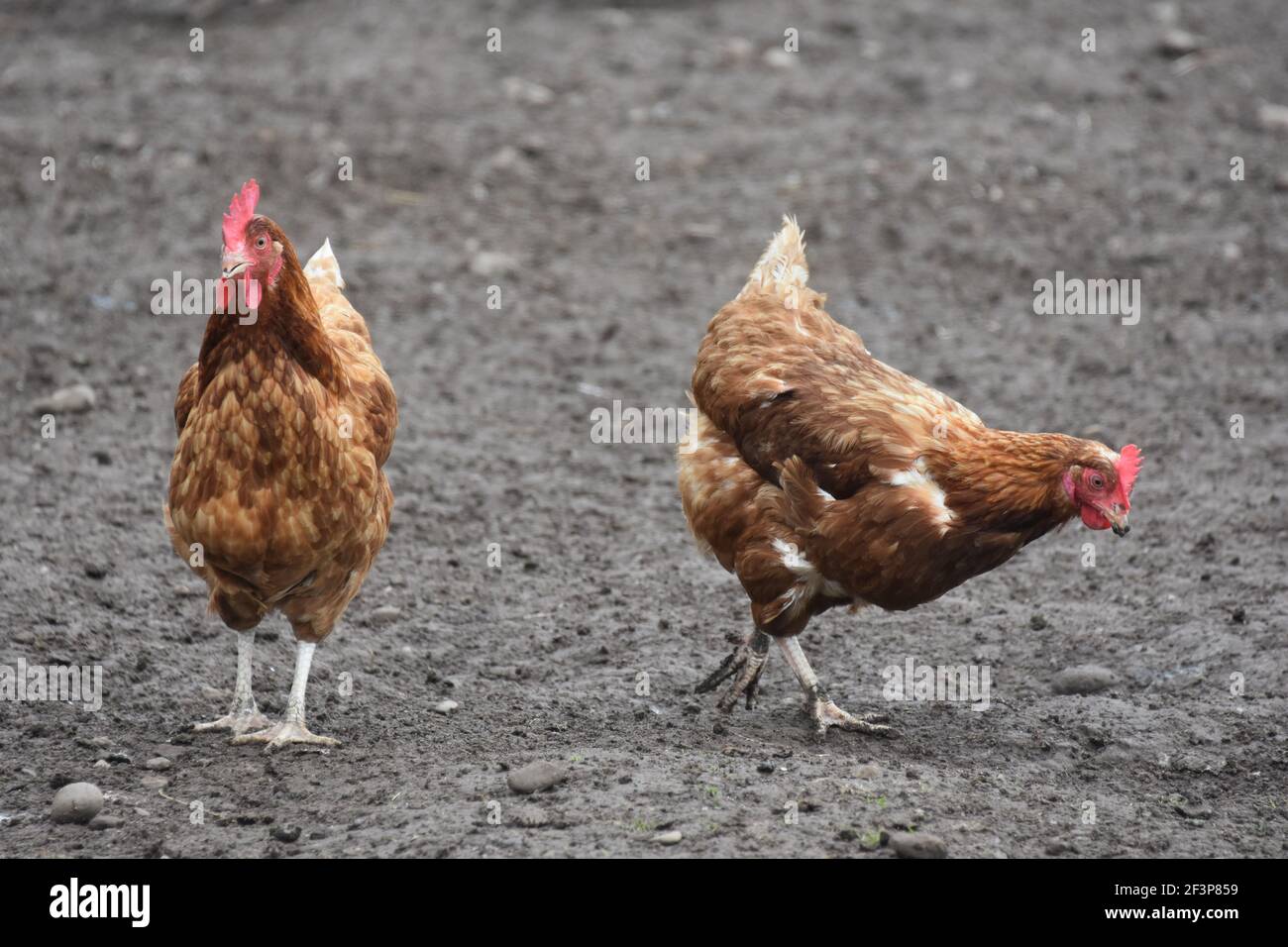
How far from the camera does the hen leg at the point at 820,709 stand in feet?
16.8

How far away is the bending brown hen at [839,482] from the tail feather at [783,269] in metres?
0.07

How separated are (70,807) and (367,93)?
8.47 m

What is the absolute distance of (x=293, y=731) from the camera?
4.91 meters

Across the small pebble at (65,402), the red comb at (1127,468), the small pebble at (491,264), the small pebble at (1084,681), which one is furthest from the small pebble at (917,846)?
the small pebble at (491,264)

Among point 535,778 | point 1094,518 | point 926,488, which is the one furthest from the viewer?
point 926,488

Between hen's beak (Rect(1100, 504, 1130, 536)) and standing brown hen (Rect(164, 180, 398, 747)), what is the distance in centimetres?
249

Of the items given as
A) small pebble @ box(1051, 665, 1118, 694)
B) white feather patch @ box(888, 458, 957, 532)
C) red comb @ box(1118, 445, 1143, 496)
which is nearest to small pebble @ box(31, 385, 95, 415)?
white feather patch @ box(888, 458, 957, 532)

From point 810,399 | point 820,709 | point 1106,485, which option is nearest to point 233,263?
point 810,399

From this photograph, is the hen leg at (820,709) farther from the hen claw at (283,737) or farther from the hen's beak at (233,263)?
the hen's beak at (233,263)

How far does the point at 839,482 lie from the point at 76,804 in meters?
2.75

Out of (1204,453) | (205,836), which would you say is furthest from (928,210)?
(205,836)

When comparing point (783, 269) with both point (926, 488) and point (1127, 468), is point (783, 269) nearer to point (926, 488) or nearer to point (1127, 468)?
point (926, 488)

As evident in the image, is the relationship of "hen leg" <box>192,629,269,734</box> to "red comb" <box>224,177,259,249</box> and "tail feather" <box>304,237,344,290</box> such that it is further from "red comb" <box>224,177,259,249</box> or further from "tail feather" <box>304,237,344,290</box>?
"tail feather" <box>304,237,344,290</box>

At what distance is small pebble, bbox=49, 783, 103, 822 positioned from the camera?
14.0 ft
